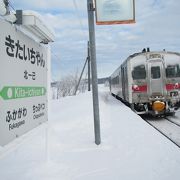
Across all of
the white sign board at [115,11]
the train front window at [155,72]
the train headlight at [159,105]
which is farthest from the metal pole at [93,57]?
the train front window at [155,72]

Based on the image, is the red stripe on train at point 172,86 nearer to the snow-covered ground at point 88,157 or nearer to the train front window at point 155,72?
the train front window at point 155,72

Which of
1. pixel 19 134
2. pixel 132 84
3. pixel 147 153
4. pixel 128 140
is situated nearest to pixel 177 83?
pixel 132 84

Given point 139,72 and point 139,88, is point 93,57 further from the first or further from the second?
point 139,72

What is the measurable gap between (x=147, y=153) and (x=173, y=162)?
2.38ft

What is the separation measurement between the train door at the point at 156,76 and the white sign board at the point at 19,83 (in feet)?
38.2

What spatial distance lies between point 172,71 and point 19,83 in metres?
13.6

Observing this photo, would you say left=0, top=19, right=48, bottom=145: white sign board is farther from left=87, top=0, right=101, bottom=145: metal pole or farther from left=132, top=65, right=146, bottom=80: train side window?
left=132, top=65, right=146, bottom=80: train side window

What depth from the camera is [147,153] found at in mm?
6840

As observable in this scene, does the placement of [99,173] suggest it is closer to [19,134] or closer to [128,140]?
[19,134]

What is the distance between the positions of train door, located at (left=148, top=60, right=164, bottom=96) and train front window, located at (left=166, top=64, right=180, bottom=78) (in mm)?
298

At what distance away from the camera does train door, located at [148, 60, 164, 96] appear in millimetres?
17375

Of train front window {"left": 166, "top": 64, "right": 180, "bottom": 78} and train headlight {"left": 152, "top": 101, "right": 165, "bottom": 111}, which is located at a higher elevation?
train front window {"left": 166, "top": 64, "right": 180, "bottom": 78}

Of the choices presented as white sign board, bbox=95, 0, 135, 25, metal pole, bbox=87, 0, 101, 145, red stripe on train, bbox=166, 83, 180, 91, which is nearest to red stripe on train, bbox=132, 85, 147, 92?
red stripe on train, bbox=166, 83, 180, 91

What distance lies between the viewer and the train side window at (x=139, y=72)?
57.4 ft
